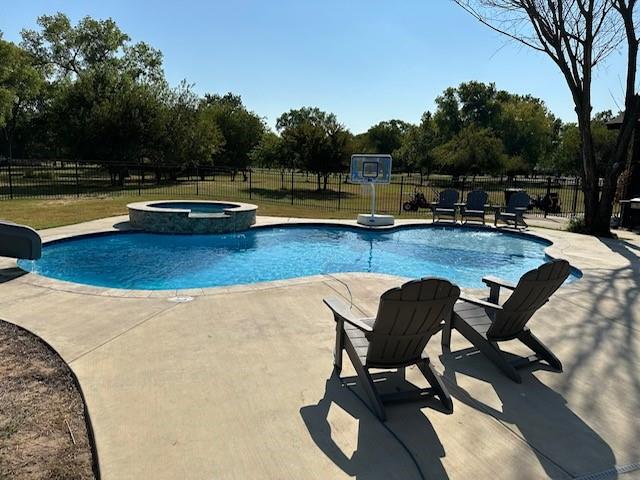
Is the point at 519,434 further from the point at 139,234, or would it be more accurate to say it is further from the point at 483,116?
the point at 483,116

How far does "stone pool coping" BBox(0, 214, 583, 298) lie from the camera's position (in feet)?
19.6

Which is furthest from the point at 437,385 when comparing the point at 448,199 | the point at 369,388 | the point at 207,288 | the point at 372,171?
the point at 448,199

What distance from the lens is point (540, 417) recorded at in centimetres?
325

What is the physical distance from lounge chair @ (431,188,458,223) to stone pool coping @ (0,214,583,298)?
0.37m

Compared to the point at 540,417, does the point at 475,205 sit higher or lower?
higher

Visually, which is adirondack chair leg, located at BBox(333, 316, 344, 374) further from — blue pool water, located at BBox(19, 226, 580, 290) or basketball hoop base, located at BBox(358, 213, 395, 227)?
basketball hoop base, located at BBox(358, 213, 395, 227)

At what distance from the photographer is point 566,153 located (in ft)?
140

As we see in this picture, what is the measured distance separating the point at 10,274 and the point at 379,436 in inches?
256

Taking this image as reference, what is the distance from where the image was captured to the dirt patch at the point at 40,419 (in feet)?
8.39

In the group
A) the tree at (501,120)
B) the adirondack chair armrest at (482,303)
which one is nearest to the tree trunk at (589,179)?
the adirondack chair armrest at (482,303)

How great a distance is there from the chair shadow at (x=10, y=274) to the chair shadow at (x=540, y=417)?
6341 millimetres

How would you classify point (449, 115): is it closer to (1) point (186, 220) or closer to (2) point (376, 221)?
(2) point (376, 221)

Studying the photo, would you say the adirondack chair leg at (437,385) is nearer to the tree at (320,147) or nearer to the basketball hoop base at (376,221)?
the basketball hoop base at (376,221)

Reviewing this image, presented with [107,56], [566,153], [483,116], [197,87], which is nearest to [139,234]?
[197,87]
